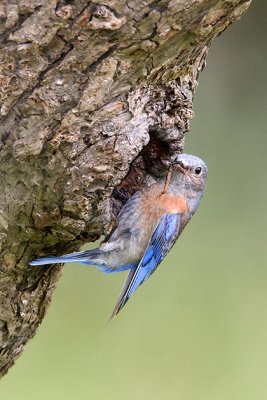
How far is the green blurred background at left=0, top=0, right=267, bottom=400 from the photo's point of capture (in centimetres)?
575

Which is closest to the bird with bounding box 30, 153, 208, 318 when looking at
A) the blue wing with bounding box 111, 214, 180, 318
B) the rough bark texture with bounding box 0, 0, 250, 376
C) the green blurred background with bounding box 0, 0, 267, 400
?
the blue wing with bounding box 111, 214, 180, 318

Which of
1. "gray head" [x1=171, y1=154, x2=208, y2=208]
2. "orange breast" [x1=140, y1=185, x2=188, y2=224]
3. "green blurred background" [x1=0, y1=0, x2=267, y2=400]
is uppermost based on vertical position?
"gray head" [x1=171, y1=154, x2=208, y2=208]

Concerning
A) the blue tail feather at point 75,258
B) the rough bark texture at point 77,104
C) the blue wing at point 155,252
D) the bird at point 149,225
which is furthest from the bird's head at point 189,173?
→ the blue tail feather at point 75,258

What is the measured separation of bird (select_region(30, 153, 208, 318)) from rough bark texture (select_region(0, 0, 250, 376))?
288 mm

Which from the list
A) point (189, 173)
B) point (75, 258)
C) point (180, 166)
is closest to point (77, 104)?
point (75, 258)

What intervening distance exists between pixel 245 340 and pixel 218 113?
146 cm

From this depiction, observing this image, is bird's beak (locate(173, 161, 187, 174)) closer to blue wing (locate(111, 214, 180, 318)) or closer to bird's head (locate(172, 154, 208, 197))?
bird's head (locate(172, 154, 208, 197))

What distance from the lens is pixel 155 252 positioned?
4.12 meters

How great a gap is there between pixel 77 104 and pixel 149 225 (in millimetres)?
989

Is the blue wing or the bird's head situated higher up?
the bird's head

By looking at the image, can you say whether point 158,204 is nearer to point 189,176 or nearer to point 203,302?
point 189,176

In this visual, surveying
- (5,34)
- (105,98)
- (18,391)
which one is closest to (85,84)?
(105,98)

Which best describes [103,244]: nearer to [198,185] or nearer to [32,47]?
[198,185]

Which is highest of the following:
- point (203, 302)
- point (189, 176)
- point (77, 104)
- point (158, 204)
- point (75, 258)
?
point (77, 104)
